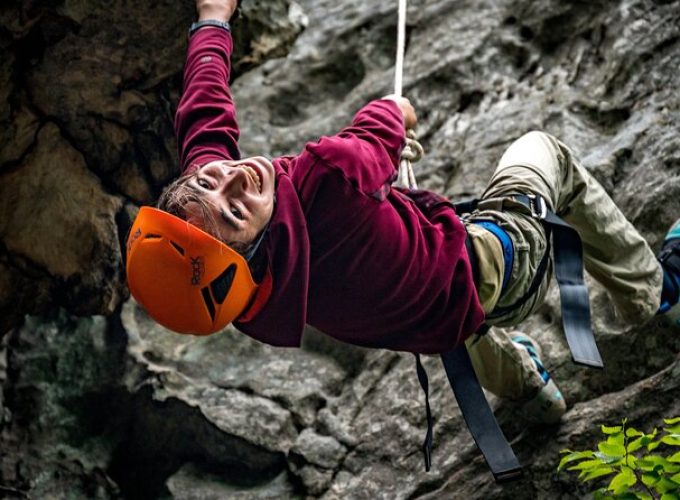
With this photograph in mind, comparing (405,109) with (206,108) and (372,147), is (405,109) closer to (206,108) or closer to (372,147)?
(372,147)

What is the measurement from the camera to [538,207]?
3658 millimetres

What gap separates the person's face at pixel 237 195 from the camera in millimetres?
2953

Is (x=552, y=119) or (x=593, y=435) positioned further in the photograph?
(x=552, y=119)

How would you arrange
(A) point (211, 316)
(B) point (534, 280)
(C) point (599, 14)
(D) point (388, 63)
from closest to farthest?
(A) point (211, 316), (B) point (534, 280), (C) point (599, 14), (D) point (388, 63)

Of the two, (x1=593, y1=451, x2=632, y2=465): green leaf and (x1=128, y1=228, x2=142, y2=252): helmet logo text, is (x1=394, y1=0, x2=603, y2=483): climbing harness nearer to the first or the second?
(x1=593, y1=451, x2=632, y2=465): green leaf

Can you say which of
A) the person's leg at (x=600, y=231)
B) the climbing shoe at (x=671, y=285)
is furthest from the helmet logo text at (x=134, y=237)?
the climbing shoe at (x=671, y=285)

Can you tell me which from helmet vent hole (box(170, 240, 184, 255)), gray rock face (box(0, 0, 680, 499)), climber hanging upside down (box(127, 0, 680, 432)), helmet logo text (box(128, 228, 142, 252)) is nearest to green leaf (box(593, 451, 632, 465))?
climber hanging upside down (box(127, 0, 680, 432))

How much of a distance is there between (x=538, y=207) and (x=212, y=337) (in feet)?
9.44

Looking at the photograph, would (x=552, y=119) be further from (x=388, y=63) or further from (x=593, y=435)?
(x=593, y=435)

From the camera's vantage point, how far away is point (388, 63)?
7609mm

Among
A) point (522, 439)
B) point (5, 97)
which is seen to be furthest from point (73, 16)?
point (522, 439)

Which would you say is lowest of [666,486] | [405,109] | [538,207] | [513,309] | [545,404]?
[666,486]

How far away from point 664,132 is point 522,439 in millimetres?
2226

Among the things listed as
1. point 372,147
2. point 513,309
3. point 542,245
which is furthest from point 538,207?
point 372,147
